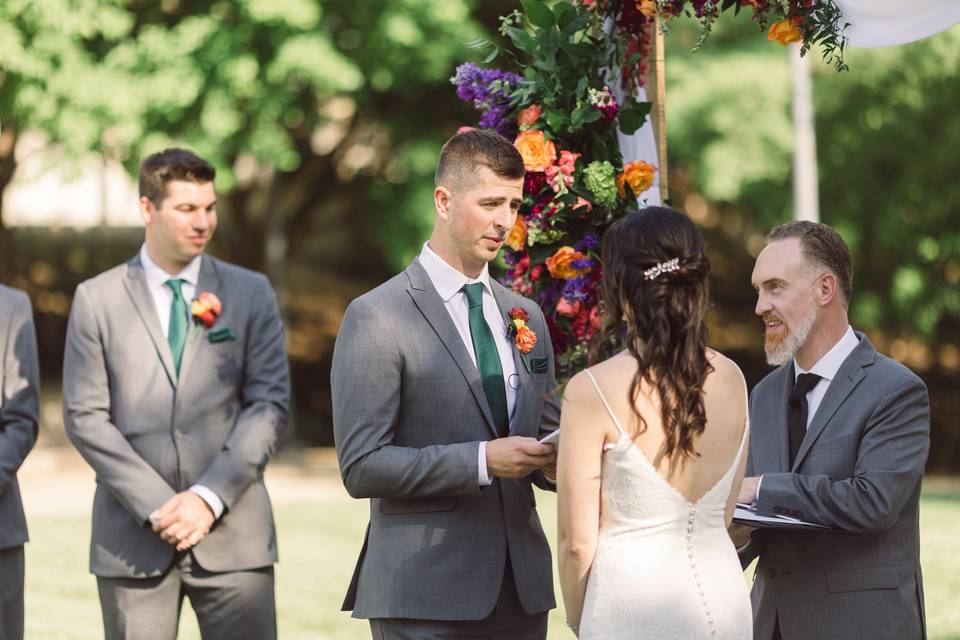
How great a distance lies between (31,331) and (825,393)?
326 centimetres

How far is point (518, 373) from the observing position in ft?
13.8

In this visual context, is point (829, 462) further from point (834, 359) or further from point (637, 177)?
point (637, 177)

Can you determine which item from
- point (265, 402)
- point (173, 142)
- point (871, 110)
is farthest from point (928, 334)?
point (265, 402)

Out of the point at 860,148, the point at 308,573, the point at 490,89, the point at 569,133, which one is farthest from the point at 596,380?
the point at 860,148

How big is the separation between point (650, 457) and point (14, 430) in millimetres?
2980

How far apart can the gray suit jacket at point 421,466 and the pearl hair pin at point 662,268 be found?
0.82m

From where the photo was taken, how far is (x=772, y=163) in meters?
17.7

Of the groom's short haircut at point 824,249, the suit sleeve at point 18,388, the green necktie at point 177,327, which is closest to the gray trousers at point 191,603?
the suit sleeve at point 18,388

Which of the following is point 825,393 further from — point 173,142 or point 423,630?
point 173,142

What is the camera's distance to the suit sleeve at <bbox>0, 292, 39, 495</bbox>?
17.2 feet

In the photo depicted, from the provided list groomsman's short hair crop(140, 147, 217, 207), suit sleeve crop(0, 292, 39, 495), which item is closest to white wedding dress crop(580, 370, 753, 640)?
groomsman's short hair crop(140, 147, 217, 207)

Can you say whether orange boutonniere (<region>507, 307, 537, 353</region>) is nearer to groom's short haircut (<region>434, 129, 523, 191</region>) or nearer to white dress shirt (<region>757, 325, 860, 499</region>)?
groom's short haircut (<region>434, 129, 523, 191</region>)

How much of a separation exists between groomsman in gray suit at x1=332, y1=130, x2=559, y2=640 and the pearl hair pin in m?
0.65

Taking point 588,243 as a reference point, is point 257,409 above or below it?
below
